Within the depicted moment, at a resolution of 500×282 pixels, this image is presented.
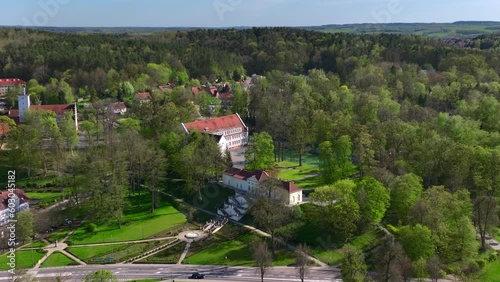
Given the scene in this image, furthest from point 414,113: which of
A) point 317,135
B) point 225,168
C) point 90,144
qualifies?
point 90,144

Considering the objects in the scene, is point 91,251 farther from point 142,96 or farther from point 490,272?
point 142,96

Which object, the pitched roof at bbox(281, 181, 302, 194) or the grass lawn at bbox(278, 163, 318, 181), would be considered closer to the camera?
the pitched roof at bbox(281, 181, 302, 194)

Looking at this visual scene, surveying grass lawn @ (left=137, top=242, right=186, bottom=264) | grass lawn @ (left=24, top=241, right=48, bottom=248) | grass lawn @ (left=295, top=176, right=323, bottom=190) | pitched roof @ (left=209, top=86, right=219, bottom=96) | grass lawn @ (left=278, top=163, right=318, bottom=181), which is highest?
pitched roof @ (left=209, top=86, right=219, bottom=96)

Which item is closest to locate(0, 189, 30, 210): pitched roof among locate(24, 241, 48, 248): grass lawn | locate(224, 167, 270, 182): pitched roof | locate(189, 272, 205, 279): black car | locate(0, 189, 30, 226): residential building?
locate(0, 189, 30, 226): residential building

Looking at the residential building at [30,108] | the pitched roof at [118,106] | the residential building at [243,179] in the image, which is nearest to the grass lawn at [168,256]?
the residential building at [243,179]

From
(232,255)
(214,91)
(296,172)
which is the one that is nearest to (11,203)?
(232,255)

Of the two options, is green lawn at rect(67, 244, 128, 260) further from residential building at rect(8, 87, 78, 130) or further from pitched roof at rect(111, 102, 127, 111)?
pitched roof at rect(111, 102, 127, 111)
